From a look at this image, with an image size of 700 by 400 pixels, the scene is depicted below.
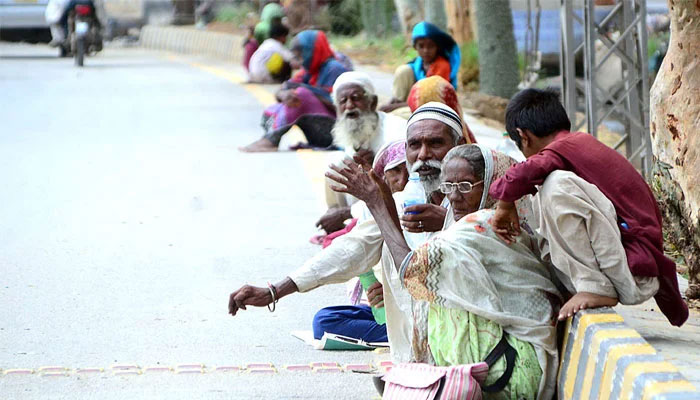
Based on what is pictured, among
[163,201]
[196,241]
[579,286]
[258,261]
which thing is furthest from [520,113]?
[163,201]

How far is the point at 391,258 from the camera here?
514 cm

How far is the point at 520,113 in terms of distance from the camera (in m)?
4.96

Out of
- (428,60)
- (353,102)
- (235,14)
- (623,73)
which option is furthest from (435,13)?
(235,14)

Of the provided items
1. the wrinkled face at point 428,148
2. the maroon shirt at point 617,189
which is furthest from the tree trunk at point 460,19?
the maroon shirt at point 617,189

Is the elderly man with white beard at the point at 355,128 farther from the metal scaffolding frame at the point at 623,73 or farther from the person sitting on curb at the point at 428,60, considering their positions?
the metal scaffolding frame at the point at 623,73

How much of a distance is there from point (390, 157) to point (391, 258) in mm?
869

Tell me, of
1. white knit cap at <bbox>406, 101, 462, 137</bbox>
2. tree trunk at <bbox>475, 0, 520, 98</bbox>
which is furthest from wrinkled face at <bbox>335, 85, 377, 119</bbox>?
tree trunk at <bbox>475, 0, 520, 98</bbox>

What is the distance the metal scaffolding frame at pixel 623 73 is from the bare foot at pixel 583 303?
631cm

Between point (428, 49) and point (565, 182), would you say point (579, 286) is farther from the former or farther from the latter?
point (428, 49)

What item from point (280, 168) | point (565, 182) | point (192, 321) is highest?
point (565, 182)

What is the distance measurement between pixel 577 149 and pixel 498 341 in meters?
0.75

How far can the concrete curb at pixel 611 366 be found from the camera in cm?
357

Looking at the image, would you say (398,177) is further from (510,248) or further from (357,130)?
(357,130)

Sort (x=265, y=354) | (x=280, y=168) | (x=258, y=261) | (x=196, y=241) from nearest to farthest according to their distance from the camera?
(x=265, y=354) → (x=258, y=261) → (x=196, y=241) → (x=280, y=168)
